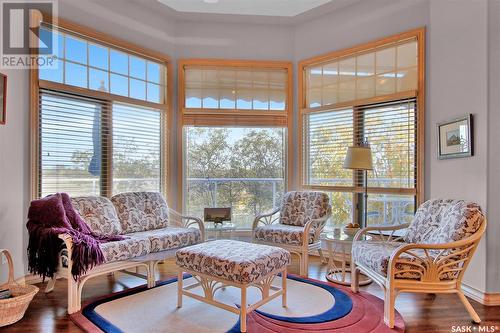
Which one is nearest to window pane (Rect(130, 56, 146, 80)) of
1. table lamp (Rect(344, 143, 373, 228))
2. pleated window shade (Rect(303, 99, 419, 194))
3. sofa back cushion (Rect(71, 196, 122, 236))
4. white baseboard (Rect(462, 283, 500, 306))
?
sofa back cushion (Rect(71, 196, 122, 236))

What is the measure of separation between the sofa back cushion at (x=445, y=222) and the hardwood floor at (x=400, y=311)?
1.76 ft

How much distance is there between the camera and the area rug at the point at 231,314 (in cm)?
232

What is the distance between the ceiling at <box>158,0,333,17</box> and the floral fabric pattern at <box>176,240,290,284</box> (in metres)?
3.04

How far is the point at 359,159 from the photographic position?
343 centimetres

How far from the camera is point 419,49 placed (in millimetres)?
3598

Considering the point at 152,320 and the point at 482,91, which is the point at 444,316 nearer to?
the point at 482,91

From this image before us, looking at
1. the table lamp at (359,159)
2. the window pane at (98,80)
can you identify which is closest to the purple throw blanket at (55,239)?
the window pane at (98,80)

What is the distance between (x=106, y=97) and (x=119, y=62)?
0.51 metres

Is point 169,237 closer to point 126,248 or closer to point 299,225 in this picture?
point 126,248

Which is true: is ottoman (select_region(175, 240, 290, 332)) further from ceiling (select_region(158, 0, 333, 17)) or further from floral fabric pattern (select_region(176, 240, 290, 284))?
ceiling (select_region(158, 0, 333, 17))

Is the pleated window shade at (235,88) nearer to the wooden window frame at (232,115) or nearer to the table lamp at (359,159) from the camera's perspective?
the wooden window frame at (232,115)

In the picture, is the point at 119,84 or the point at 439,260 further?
the point at 119,84

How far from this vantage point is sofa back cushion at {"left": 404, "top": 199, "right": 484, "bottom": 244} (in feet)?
7.97

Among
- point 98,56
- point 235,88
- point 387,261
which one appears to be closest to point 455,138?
point 387,261
